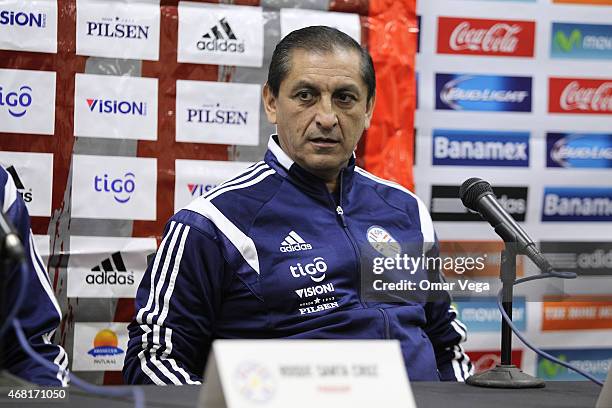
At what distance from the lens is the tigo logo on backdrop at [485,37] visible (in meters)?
2.82

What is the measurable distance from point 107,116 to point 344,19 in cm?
78

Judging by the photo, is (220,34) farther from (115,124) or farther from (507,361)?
(507,361)

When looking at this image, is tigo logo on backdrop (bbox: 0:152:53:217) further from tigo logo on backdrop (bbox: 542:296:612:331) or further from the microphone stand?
→ tigo logo on backdrop (bbox: 542:296:612:331)

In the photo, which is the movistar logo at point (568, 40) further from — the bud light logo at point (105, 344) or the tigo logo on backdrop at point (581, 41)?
the bud light logo at point (105, 344)

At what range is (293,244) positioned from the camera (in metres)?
1.81

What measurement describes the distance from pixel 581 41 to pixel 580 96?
0.19m

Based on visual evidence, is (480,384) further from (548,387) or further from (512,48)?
(512,48)

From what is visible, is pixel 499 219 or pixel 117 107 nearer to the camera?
pixel 499 219

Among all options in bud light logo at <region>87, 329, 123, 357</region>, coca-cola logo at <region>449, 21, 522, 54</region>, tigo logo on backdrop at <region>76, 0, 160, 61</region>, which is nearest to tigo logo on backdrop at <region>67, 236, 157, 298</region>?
bud light logo at <region>87, 329, 123, 357</region>

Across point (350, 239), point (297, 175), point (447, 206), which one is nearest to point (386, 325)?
point (350, 239)

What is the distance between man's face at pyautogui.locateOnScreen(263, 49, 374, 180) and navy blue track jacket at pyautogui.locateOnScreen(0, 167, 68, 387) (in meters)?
0.63

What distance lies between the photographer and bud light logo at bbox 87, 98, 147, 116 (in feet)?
8.13

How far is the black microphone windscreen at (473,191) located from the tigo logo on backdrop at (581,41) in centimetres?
164

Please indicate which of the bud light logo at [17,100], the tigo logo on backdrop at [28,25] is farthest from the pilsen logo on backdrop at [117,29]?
Answer: the bud light logo at [17,100]
